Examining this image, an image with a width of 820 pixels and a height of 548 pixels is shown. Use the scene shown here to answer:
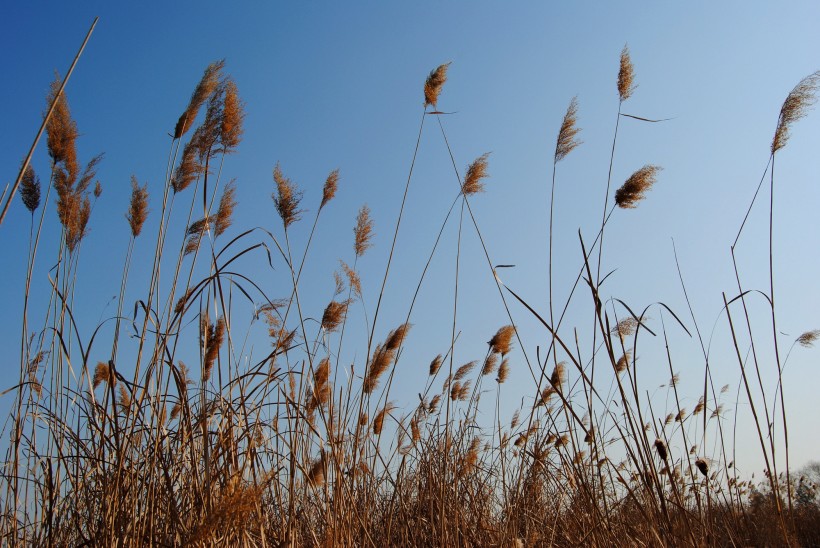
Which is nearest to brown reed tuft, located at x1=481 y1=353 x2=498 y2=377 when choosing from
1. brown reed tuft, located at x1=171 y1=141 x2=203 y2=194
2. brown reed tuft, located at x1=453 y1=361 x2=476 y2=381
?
brown reed tuft, located at x1=453 y1=361 x2=476 y2=381

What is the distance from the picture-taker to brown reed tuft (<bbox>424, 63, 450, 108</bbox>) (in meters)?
3.44

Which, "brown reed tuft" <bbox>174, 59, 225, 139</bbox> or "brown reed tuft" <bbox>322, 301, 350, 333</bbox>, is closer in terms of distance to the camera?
"brown reed tuft" <bbox>174, 59, 225, 139</bbox>

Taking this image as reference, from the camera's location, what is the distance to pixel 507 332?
4312 mm

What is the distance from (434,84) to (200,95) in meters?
1.24

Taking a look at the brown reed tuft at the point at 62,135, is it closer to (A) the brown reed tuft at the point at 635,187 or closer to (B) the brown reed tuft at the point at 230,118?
(B) the brown reed tuft at the point at 230,118

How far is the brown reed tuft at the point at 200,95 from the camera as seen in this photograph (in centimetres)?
285

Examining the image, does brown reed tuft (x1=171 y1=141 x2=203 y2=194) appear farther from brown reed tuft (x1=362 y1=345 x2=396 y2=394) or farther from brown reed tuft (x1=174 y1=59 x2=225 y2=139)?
brown reed tuft (x1=362 y1=345 x2=396 y2=394)

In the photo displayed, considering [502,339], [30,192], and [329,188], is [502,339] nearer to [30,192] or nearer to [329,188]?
[329,188]

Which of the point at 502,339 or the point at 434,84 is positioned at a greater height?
the point at 434,84

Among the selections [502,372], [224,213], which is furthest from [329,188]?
[502,372]

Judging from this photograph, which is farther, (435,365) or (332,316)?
(435,365)

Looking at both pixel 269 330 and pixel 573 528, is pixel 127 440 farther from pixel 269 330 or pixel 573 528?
pixel 573 528

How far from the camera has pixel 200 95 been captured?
286 centimetres

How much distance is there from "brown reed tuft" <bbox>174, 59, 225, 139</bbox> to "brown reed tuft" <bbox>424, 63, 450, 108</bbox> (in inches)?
43.0
